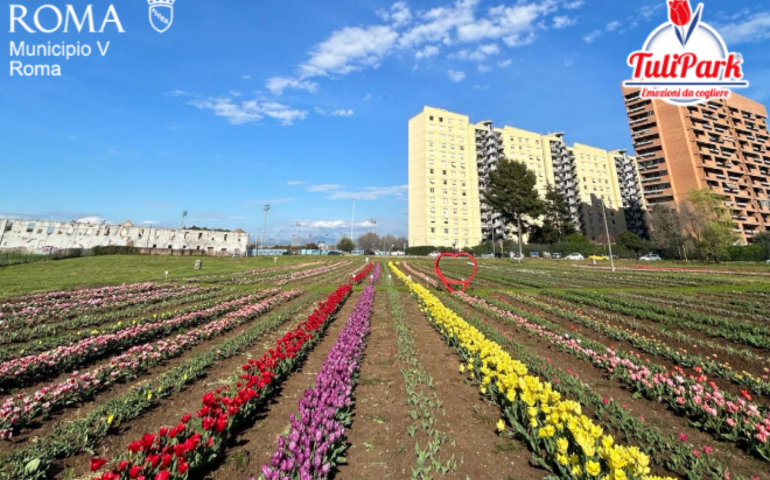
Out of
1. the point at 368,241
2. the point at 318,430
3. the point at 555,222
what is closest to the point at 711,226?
the point at 555,222

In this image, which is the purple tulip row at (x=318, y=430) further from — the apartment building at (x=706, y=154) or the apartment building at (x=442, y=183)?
the apartment building at (x=706, y=154)

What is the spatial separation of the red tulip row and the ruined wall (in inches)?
2806

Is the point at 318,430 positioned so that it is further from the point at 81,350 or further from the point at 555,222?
the point at 555,222

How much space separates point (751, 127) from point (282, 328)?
133270 millimetres

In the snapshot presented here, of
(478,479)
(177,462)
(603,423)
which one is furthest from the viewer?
(603,423)

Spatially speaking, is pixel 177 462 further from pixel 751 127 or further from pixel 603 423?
pixel 751 127

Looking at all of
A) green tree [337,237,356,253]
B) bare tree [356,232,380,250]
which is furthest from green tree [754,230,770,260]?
bare tree [356,232,380,250]

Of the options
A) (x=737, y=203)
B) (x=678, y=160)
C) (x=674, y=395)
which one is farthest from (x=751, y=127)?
(x=674, y=395)

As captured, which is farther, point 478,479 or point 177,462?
point 478,479

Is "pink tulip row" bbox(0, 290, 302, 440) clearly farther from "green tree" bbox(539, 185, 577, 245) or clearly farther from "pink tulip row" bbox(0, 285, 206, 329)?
"green tree" bbox(539, 185, 577, 245)

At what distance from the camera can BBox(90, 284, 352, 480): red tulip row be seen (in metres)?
2.47

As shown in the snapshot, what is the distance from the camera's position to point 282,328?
9.27m

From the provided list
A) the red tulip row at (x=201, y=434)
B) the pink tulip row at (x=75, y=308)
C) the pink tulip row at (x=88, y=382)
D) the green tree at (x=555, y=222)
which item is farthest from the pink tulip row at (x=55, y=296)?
the green tree at (x=555, y=222)

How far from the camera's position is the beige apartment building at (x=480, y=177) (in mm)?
77062
